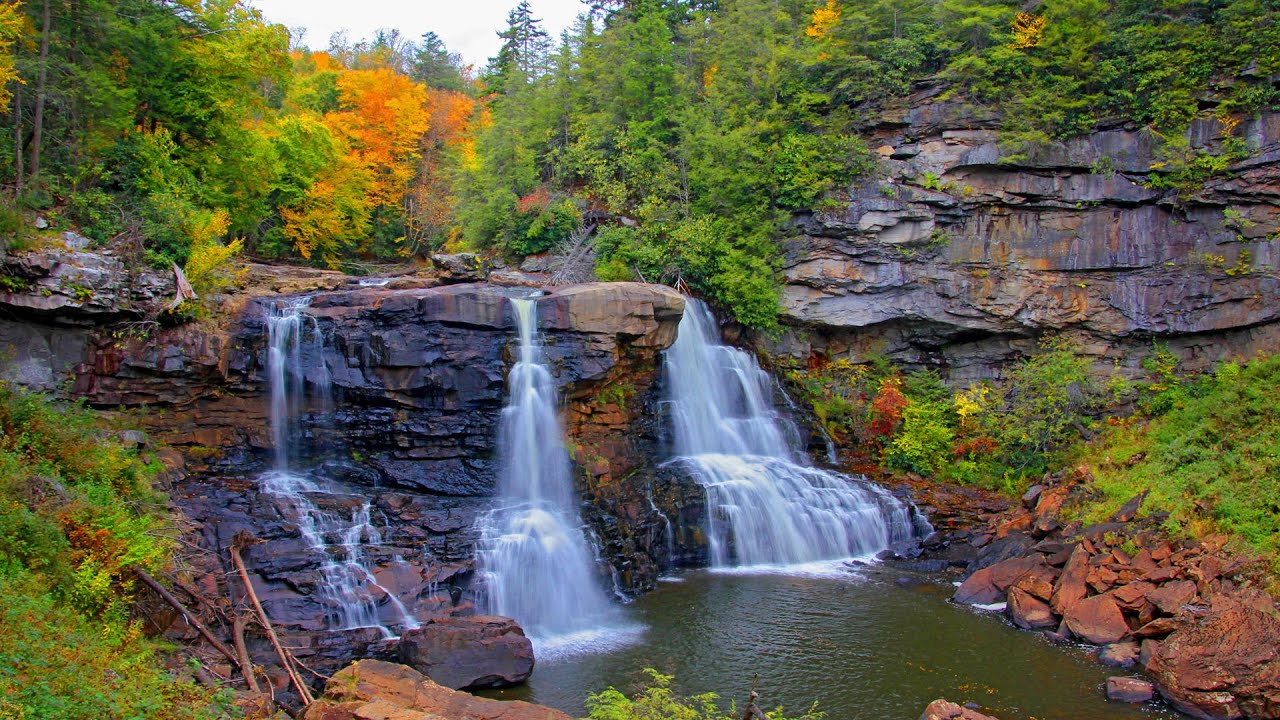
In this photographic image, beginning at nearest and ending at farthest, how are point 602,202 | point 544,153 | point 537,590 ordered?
point 537,590 < point 602,202 < point 544,153

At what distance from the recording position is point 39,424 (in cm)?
1152

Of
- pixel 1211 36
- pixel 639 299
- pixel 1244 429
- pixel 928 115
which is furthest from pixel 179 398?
pixel 1211 36

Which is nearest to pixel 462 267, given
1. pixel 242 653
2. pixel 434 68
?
pixel 242 653

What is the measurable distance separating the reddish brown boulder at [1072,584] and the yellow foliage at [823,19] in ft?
56.2

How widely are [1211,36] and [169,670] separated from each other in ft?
83.2

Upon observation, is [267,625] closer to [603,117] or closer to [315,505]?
[315,505]

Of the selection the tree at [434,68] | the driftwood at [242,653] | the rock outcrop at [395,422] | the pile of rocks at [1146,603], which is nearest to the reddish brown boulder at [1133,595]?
the pile of rocks at [1146,603]

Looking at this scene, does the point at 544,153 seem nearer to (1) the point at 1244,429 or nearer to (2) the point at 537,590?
(2) the point at 537,590

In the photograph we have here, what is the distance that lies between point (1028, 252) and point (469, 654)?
18.0 m

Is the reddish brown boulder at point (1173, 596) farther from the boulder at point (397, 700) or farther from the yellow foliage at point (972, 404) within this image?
the boulder at point (397, 700)

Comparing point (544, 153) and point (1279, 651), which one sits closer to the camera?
point (1279, 651)

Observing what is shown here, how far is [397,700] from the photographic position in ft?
28.0

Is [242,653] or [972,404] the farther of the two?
[972,404]

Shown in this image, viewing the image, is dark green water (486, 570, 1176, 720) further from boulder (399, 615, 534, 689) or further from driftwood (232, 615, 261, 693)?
driftwood (232, 615, 261, 693)
